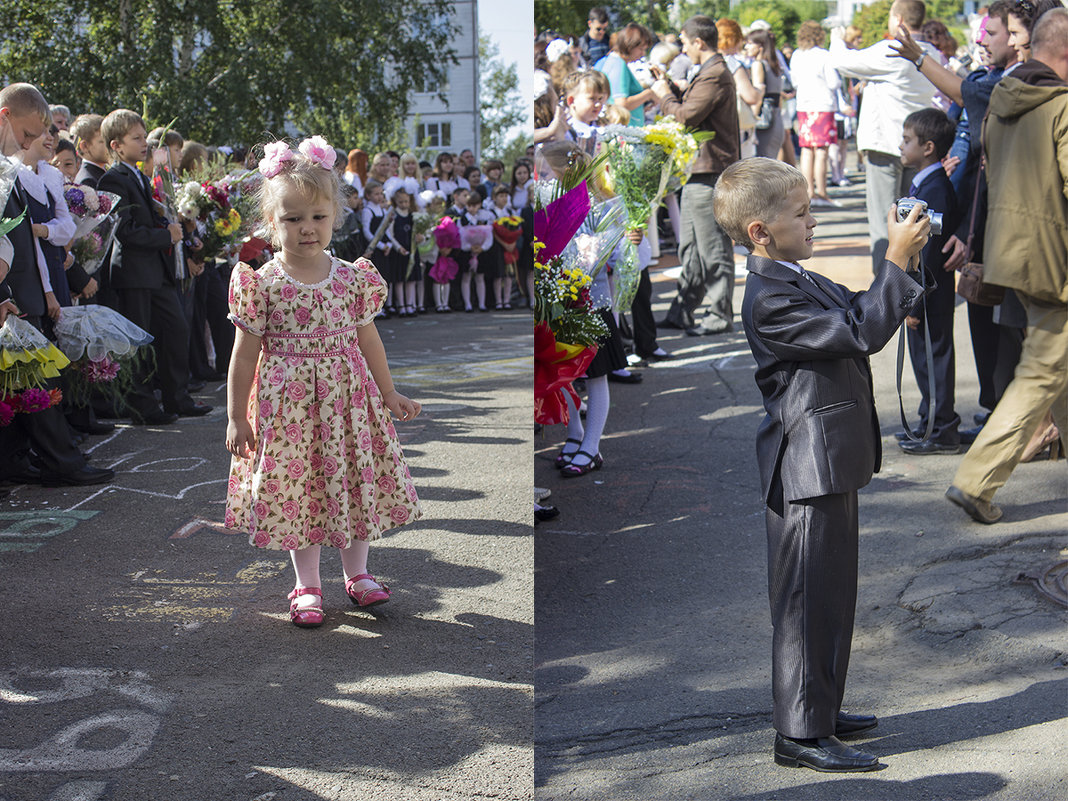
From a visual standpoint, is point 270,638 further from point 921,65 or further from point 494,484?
point 921,65

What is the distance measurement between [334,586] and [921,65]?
4.10 meters

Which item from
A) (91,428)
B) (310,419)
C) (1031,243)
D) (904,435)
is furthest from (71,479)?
(1031,243)

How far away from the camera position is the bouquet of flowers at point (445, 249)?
1638 centimetres

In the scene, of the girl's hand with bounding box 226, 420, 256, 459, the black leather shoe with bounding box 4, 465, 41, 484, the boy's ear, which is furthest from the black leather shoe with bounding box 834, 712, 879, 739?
the black leather shoe with bounding box 4, 465, 41, 484

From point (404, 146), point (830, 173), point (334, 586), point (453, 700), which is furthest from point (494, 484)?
point (404, 146)

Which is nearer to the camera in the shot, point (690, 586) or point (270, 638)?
point (270, 638)

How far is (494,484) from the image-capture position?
6.28 m

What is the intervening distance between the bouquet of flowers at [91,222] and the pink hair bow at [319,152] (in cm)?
333

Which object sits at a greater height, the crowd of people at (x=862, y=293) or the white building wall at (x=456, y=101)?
the white building wall at (x=456, y=101)

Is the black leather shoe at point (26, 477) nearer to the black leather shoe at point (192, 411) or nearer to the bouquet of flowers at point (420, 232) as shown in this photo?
the black leather shoe at point (192, 411)

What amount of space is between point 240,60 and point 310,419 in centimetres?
2235

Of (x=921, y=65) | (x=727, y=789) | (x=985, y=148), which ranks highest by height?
(x=921, y=65)

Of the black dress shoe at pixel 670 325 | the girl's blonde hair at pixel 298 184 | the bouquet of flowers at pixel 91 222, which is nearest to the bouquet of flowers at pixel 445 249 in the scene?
the black dress shoe at pixel 670 325

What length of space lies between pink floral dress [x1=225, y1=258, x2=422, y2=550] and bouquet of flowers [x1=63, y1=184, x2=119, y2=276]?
11.1 ft
